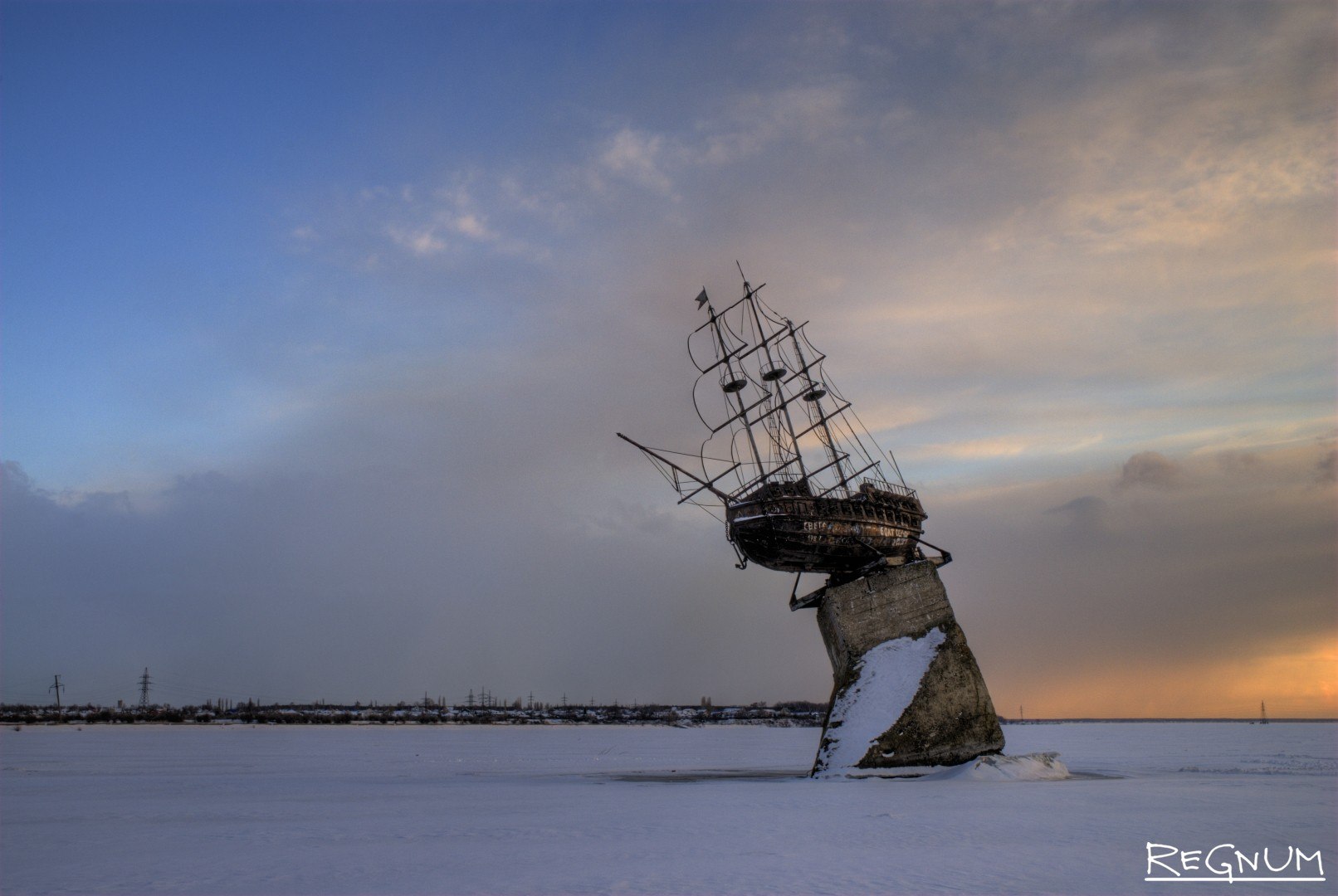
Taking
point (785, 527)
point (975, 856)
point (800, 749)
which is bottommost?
point (800, 749)

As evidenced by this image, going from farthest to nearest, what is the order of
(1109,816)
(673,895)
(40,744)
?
(40,744), (1109,816), (673,895)

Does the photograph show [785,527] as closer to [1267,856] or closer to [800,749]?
[1267,856]

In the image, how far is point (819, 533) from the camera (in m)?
27.4

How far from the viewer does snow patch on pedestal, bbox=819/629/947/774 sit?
26359mm

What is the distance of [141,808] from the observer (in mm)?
20844

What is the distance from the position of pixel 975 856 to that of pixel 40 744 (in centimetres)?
6816

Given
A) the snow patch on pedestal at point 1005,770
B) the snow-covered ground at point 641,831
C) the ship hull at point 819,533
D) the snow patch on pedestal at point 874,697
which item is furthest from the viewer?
the ship hull at point 819,533

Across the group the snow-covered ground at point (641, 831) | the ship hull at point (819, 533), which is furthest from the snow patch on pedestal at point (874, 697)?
the ship hull at point (819, 533)

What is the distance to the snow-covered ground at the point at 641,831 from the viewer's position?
476 inches

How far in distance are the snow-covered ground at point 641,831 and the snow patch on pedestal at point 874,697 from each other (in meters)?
1.44

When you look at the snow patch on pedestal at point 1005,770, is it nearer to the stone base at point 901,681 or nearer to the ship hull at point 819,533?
the stone base at point 901,681

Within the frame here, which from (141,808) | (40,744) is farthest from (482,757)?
(40,744)

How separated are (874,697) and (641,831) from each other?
12.4 metres

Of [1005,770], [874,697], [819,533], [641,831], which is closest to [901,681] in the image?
[874,697]
